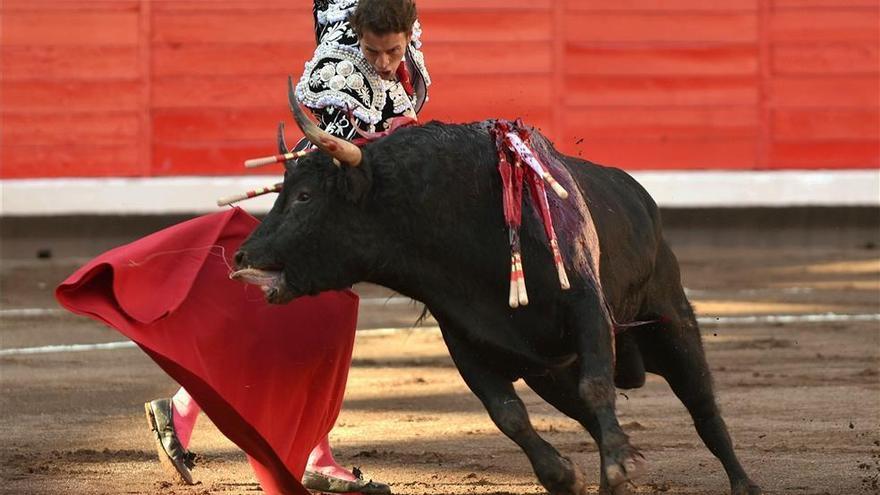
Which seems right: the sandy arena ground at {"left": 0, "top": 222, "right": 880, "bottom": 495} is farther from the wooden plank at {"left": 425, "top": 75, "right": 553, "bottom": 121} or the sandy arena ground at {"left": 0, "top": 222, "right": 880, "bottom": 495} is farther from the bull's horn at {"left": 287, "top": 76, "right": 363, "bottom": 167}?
the wooden plank at {"left": 425, "top": 75, "right": 553, "bottom": 121}

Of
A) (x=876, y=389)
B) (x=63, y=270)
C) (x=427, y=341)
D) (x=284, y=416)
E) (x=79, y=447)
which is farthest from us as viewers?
(x=63, y=270)

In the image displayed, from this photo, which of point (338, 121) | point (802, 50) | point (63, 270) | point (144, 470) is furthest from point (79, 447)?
point (802, 50)

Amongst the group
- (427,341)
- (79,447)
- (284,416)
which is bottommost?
(427,341)

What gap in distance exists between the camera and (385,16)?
3283 millimetres

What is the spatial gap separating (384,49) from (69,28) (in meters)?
6.72

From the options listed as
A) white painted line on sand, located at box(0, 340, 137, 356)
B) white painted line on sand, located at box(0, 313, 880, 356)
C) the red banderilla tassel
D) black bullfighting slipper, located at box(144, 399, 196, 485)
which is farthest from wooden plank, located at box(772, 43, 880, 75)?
the red banderilla tassel

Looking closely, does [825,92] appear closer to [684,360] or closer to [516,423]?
[684,360]

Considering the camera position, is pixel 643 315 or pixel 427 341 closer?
pixel 643 315

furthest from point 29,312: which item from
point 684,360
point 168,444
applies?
point 684,360

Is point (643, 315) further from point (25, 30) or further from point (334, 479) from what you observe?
point (25, 30)

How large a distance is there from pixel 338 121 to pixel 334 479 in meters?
0.72

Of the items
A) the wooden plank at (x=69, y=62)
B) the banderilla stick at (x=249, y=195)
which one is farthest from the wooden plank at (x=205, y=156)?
the banderilla stick at (x=249, y=195)

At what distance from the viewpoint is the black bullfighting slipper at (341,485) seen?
3.69m

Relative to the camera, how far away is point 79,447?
14.2 feet
